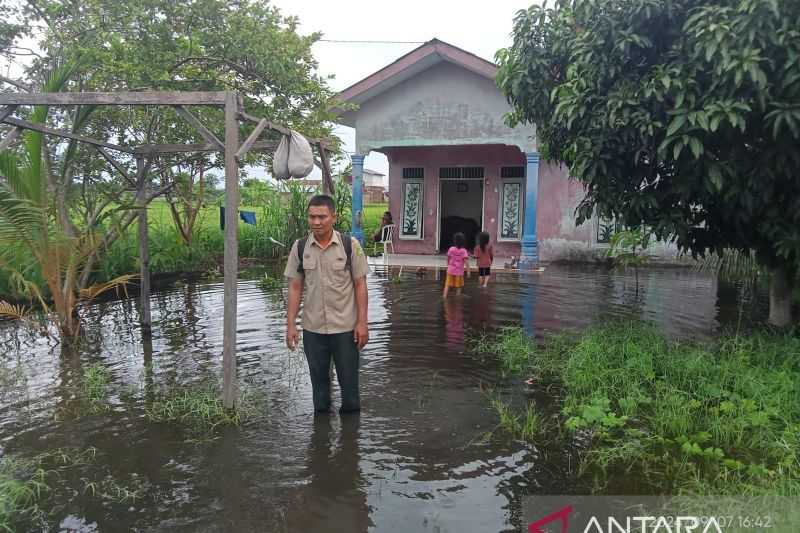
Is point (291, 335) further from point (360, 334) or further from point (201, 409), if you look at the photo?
point (201, 409)

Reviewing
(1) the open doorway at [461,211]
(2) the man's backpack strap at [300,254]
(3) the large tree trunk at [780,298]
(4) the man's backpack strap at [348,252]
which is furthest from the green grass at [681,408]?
(1) the open doorway at [461,211]

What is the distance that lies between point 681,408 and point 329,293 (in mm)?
2678

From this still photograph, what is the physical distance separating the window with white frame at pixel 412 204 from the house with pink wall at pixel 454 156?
0.09ft

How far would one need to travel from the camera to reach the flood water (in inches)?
126

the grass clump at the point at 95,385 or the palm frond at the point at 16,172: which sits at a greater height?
the palm frond at the point at 16,172

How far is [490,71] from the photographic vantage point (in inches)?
506

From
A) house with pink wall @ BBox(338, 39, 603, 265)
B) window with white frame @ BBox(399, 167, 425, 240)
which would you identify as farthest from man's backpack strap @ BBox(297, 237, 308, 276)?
window with white frame @ BBox(399, 167, 425, 240)

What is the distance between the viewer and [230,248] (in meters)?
4.52

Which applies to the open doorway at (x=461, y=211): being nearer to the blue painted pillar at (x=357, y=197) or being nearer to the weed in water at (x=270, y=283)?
the blue painted pillar at (x=357, y=197)

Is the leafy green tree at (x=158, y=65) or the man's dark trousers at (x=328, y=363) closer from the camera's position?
the man's dark trousers at (x=328, y=363)

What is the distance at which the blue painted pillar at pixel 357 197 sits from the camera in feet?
45.7

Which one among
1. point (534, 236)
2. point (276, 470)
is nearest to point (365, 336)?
point (276, 470)

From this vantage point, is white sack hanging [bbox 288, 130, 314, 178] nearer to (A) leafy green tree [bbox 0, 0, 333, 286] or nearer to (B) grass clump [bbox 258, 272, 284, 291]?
(A) leafy green tree [bbox 0, 0, 333, 286]

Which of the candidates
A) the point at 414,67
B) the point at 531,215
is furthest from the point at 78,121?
the point at 531,215
